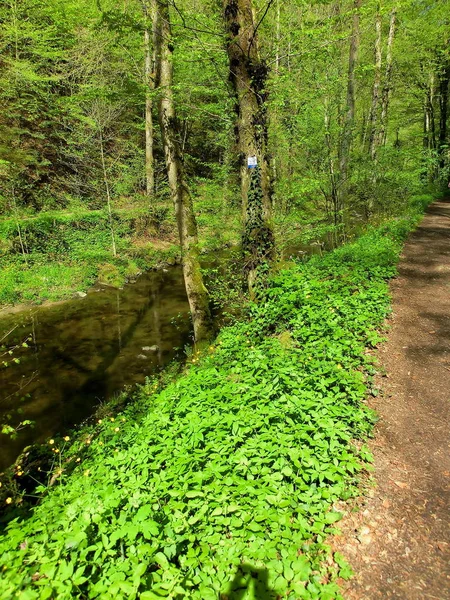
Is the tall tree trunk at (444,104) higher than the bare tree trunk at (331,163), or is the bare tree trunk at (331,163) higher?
the tall tree trunk at (444,104)

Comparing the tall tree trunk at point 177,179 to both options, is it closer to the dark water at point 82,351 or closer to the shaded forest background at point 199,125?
the shaded forest background at point 199,125

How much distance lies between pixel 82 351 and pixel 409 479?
8.50 meters

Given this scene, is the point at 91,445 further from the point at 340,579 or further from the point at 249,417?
the point at 340,579

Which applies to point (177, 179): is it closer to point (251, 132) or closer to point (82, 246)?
point (251, 132)

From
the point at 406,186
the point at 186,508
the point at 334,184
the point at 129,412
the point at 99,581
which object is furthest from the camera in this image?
the point at 406,186

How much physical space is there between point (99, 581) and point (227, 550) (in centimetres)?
84

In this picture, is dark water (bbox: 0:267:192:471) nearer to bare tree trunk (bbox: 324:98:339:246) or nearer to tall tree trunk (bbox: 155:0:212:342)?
tall tree trunk (bbox: 155:0:212:342)

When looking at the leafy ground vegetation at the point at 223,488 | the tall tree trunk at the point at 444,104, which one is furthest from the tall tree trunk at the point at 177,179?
the tall tree trunk at the point at 444,104

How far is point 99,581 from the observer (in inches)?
84.8

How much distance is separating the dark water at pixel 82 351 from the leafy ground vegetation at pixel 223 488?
1.95 m

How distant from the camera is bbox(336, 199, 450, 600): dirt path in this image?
242 centimetres

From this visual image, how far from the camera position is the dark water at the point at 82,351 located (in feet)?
22.5

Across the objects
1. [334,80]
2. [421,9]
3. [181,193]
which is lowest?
[181,193]

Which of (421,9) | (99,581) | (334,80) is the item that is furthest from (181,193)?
(421,9)
